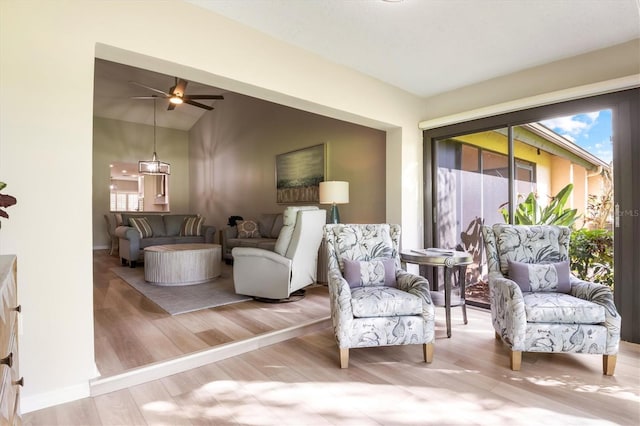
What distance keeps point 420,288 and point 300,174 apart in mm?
→ 3536

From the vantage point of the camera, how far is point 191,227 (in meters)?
6.82

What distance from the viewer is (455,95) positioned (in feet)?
12.7

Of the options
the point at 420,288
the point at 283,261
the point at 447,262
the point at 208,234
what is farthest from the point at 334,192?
the point at 208,234

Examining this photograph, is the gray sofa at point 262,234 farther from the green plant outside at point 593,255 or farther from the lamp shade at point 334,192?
the green plant outside at point 593,255

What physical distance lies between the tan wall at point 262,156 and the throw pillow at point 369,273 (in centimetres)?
161

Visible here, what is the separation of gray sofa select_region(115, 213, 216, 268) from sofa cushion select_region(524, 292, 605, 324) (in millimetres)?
5808

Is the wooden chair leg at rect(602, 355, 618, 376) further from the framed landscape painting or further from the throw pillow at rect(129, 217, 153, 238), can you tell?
the throw pillow at rect(129, 217, 153, 238)

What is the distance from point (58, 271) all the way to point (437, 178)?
12.4ft

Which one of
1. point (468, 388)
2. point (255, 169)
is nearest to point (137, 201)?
point (255, 169)

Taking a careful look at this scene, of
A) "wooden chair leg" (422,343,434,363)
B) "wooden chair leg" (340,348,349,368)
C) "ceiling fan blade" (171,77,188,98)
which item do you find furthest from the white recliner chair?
"ceiling fan blade" (171,77,188,98)

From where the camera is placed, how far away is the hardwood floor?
5.77 feet

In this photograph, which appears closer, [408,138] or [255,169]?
[408,138]

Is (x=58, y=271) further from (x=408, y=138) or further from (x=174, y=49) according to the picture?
(x=408, y=138)

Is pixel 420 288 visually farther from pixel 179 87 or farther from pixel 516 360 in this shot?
pixel 179 87
